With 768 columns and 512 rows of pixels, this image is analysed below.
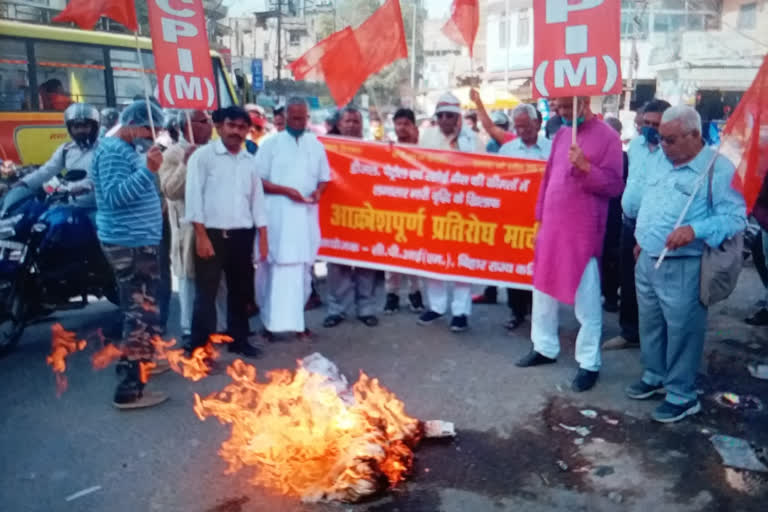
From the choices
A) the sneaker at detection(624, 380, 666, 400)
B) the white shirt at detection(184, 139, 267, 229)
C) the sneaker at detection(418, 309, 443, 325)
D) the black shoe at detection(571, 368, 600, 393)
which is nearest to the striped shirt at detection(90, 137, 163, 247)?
the white shirt at detection(184, 139, 267, 229)

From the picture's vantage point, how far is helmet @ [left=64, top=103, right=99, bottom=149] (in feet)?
17.2

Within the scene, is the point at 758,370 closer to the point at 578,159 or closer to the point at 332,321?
the point at 578,159

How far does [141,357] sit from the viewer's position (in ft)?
14.4

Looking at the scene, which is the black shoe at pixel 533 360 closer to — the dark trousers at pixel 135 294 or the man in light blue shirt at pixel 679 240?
the man in light blue shirt at pixel 679 240

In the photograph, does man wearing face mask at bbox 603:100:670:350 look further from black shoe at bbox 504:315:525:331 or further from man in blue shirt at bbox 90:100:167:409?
man in blue shirt at bbox 90:100:167:409

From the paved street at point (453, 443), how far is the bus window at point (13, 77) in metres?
6.48

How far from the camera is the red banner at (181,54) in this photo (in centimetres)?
471

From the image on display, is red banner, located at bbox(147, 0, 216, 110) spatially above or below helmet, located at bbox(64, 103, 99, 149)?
above

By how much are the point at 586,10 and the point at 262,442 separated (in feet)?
11.3

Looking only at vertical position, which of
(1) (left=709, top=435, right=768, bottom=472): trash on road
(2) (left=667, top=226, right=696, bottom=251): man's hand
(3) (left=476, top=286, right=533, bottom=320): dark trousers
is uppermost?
(2) (left=667, top=226, right=696, bottom=251): man's hand

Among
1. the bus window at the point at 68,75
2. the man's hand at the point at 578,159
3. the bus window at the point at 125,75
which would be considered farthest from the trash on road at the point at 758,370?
the bus window at the point at 68,75

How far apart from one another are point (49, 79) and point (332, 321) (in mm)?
8040

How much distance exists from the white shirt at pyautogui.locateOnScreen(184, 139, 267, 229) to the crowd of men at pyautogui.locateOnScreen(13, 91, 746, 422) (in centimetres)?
1

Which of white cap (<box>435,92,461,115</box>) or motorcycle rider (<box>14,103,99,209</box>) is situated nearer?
motorcycle rider (<box>14,103,99,209</box>)
